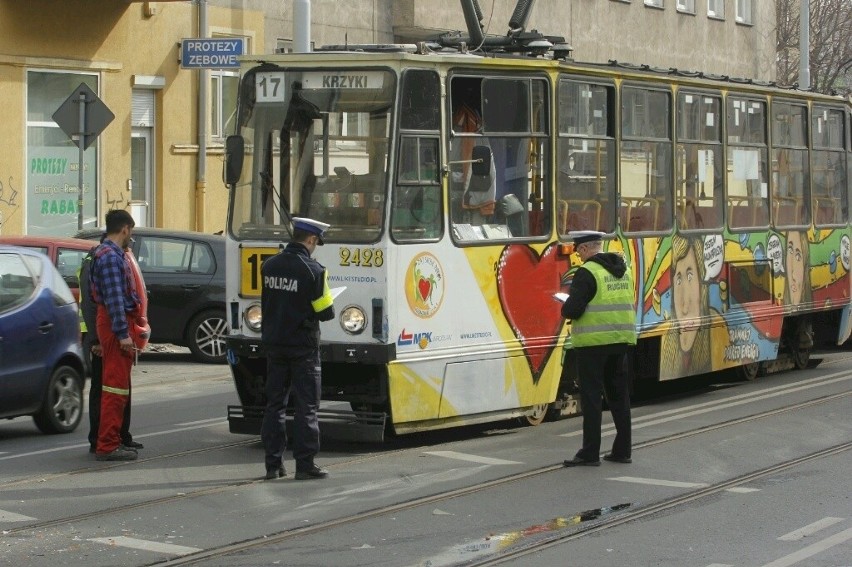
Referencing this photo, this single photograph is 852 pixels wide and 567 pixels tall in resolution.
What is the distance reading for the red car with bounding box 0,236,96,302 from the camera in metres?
17.3

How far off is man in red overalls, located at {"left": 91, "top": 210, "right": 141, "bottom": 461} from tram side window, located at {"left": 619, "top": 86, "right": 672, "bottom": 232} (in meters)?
4.62

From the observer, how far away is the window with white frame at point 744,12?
1713 inches

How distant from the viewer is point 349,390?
1178 centimetres

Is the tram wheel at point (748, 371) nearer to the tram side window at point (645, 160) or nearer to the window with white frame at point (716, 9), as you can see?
the tram side window at point (645, 160)

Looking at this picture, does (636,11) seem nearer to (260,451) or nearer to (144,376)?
(144,376)

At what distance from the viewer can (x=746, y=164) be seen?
54.0 ft

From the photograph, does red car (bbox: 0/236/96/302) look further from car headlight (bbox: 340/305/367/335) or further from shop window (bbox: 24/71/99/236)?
shop window (bbox: 24/71/99/236)

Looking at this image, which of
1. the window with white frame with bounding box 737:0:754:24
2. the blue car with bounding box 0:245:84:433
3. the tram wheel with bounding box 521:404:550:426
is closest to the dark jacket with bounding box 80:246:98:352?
the blue car with bounding box 0:245:84:433

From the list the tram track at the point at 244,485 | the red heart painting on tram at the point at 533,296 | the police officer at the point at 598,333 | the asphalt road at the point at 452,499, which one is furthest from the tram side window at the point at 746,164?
the police officer at the point at 598,333

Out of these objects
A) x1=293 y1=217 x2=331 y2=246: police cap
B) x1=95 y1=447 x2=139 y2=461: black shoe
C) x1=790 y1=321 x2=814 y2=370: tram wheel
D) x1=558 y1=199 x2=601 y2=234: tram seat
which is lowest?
x1=95 y1=447 x2=139 y2=461: black shoe

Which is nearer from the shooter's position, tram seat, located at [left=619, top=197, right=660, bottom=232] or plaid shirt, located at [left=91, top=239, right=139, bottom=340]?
plaid shirt, located at [left=91, top=239, right=139, bottom=340]

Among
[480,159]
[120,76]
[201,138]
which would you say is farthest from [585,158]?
[201,138]

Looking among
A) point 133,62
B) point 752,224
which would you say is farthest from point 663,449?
point 133,62

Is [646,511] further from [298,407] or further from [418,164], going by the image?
[418,164]
